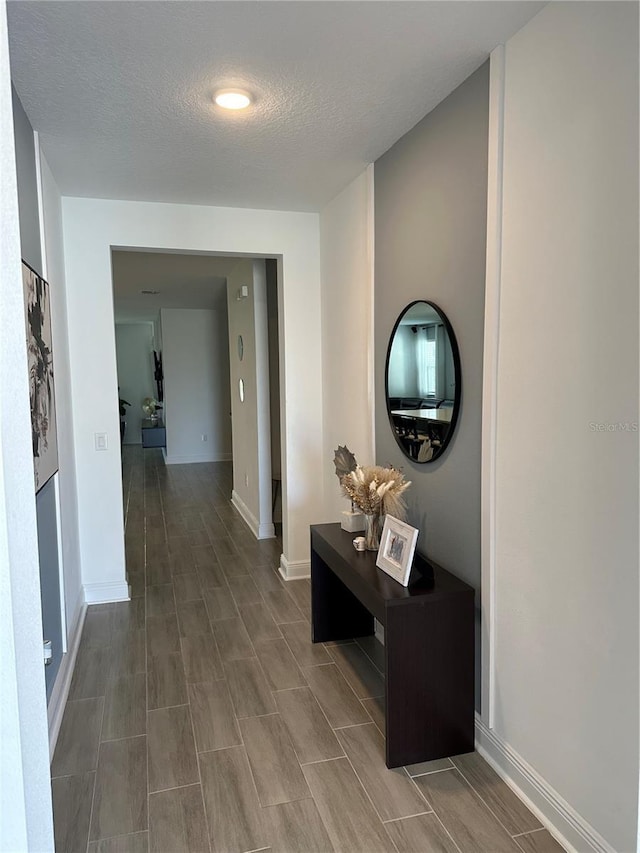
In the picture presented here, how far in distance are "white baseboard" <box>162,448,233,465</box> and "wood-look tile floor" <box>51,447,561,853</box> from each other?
5.69m

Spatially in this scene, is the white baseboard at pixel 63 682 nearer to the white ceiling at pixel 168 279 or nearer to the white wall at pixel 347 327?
the white wall at pixel 347 327

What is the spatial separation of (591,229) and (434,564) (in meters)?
1.45

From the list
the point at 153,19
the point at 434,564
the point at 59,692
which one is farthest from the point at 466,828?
the point at 153,19

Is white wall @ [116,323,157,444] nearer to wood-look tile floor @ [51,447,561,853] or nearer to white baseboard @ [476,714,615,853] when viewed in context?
wood-look tile floor @ [51,447,561,853]

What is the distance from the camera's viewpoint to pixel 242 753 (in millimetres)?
2262

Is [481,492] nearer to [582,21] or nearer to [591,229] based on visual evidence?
[591,229]

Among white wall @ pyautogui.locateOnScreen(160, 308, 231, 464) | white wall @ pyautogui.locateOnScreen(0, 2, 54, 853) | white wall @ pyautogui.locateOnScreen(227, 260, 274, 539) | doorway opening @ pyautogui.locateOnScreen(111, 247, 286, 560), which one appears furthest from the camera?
white wall @ pyautogui.locateOnScreen(160, 308, 231, 464)

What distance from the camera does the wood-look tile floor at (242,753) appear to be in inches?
73.0

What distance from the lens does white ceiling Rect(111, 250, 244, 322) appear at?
5.35 m

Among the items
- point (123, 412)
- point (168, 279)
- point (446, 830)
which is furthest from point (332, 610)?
point (123, 412)

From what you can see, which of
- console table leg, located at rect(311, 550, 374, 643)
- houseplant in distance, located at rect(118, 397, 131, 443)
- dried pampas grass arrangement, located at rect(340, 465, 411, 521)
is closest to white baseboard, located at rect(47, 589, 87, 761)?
console table leg, located at rect(311, 550, 374, 643)

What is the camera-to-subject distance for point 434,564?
2.48m

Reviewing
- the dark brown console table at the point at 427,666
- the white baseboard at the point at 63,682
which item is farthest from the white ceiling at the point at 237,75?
the white baseboard at the point at 63,682

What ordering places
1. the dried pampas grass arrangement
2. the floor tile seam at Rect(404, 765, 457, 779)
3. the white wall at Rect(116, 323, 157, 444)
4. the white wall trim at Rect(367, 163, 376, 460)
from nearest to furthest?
the floor tile seam at Rect(404, 765, 457, 779) < the dried pampas grass arrangement < the white wall trim at Rect(367, 163, 376, 460) < the white wall at Rect(116, 323, 157, 444)
